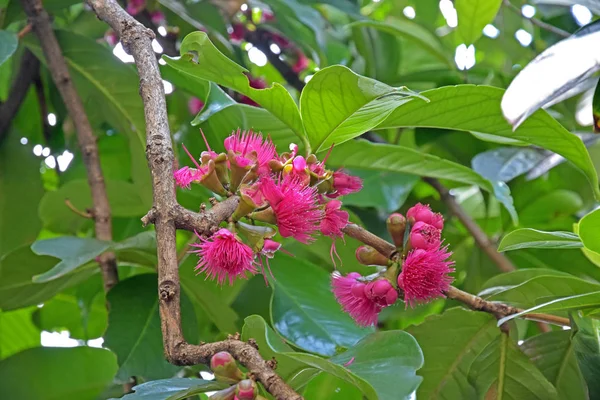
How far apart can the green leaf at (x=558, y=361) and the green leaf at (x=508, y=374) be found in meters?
0.05

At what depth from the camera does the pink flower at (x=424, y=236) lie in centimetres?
68

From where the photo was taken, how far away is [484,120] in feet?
2.49

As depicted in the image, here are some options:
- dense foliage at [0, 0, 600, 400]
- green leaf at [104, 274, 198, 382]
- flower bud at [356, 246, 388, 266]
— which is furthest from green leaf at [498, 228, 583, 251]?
green leaf at [104, 274, 198, 382]

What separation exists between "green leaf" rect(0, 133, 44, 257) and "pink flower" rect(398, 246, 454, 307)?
762 mm

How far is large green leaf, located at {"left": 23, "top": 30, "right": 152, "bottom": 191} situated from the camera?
1099mm

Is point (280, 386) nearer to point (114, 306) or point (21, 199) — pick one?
point (114, 306)

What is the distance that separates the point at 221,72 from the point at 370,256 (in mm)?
232

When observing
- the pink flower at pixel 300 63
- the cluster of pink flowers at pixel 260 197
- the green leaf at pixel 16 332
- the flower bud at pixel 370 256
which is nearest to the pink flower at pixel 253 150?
the cluster of pink flowers at pixel 260 197

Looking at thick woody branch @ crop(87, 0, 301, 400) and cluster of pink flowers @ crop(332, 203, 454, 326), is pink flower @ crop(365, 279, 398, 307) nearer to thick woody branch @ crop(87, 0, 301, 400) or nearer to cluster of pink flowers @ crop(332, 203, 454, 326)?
cluster of pink flowers @ crop(332, 203, 454, 326)

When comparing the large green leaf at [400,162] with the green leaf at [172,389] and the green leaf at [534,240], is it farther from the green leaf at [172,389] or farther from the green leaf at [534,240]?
the green leaf at [172,389]

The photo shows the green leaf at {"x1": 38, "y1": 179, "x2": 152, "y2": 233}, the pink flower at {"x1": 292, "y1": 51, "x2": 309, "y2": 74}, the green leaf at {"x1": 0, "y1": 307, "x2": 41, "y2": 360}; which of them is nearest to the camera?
the green leaf at {"x1": 38, "y1": 179, "x2": 152, "y2": 233}

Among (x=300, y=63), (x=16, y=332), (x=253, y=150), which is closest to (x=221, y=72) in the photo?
(x=253, y=150)

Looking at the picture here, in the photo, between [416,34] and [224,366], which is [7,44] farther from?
[416,34]

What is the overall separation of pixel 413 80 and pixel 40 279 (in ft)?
2.93
